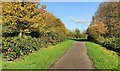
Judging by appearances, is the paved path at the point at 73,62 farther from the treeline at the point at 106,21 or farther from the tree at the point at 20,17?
the treeline at the point at 106,21

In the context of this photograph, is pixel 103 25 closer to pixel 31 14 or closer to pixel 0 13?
pixel 31 14

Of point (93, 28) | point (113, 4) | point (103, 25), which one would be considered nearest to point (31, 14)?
point (113, 4)

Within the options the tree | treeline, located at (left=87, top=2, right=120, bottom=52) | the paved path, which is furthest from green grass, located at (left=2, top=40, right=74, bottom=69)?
treeline, located at (left=87, top=2, right=120, bottom=52)

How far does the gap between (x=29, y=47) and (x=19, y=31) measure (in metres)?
8.30

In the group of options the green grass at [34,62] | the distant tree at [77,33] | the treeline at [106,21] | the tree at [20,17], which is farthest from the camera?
the distant tree at [77,33]

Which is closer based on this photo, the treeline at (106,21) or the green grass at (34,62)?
the green grass at (34,62)

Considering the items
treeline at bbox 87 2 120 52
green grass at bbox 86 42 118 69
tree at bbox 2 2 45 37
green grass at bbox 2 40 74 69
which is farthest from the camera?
treeline at bbox 87 2 120 52

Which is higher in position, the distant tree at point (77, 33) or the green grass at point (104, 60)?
the distant tree at point (77, 33)

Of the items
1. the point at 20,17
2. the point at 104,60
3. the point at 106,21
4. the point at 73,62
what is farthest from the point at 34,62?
the point at 106,21

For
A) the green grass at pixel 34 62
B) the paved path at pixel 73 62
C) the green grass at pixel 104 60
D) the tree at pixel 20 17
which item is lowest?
the green grass at pixel 104 60

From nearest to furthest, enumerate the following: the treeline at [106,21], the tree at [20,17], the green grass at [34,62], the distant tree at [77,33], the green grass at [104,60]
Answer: the green grass at [34,62] < the green grass at [104,60] < the tree at [20,17] < the treeline at [106,21] < the distant tree at [77,33]

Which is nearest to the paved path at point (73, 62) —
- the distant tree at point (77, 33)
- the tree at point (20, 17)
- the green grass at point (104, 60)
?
the green grass at point (104, 60)

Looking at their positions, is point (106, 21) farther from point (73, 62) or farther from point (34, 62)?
point (34, 62)

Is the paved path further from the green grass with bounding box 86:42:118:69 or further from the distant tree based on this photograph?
the distant tree
